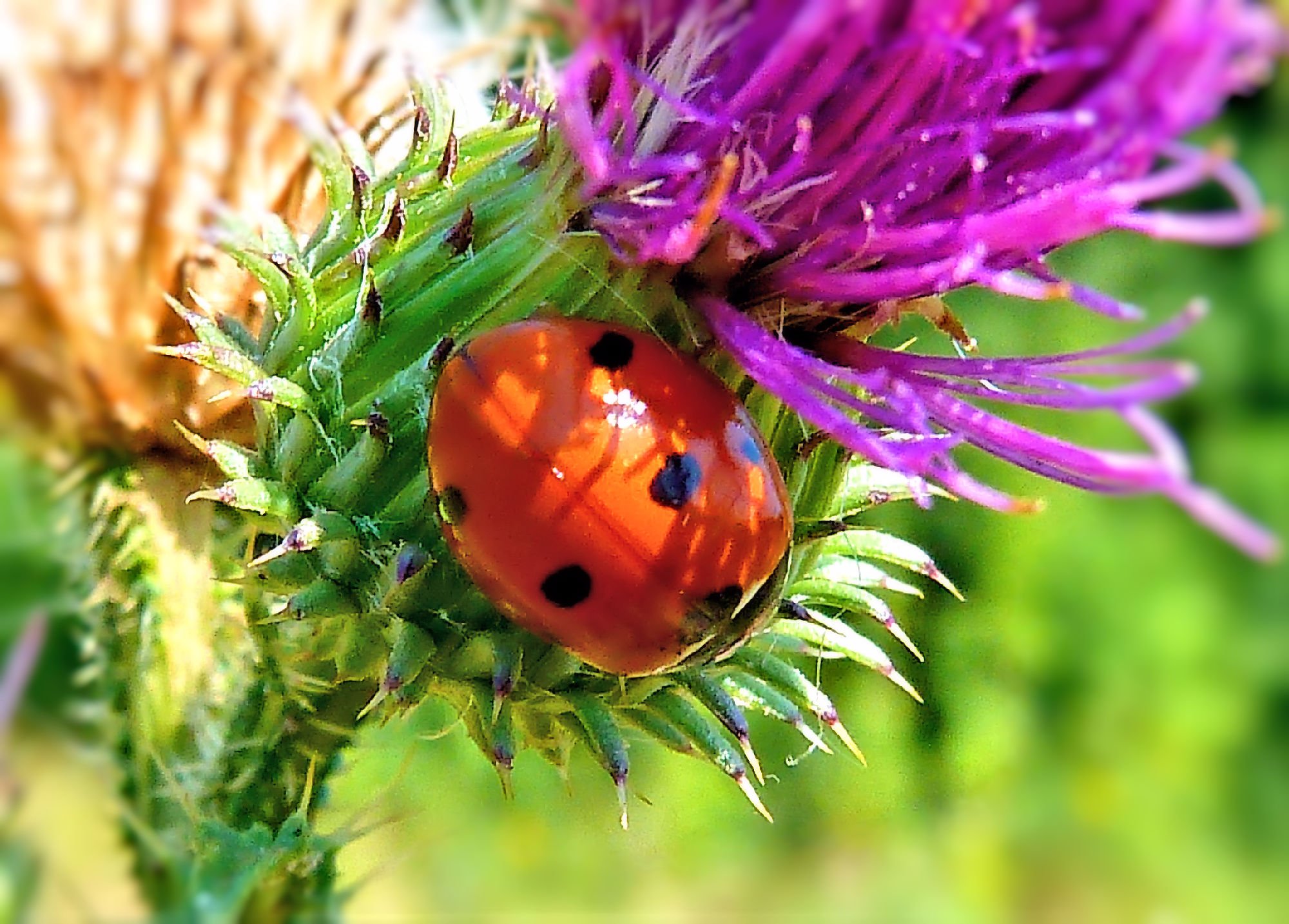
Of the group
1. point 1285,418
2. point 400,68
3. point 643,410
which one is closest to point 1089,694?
point 1285,418

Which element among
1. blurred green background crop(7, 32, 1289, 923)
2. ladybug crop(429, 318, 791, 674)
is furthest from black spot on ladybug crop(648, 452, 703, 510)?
blurred green background crop(7, 32, 1289, 923)

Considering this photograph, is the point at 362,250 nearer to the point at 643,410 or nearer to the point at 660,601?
the point at 643,410

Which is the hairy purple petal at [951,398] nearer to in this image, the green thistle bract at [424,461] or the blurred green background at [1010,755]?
the green thistle bract at [424,461]

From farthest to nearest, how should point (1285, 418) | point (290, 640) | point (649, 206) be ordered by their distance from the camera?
point (1285, 418), point (290, 640), point (649, 206)

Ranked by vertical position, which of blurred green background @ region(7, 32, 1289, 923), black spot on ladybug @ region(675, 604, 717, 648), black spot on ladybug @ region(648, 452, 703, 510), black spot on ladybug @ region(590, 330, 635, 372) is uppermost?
black spot on ladybug @ region(590, 330, 635, 372)

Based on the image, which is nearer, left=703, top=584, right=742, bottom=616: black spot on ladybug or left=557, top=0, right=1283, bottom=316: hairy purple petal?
left=557, top=0, right=1283, bottom=316: hairy purple petal

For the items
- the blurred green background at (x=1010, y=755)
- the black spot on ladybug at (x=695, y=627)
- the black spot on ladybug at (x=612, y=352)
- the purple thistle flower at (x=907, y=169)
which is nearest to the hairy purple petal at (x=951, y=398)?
the purple thistle flower at (x=907, y=169)

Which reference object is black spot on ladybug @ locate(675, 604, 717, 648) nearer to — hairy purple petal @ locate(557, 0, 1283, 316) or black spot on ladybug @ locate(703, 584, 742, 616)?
black spot on ladybug @ locate(703, 584, 742, 616)
